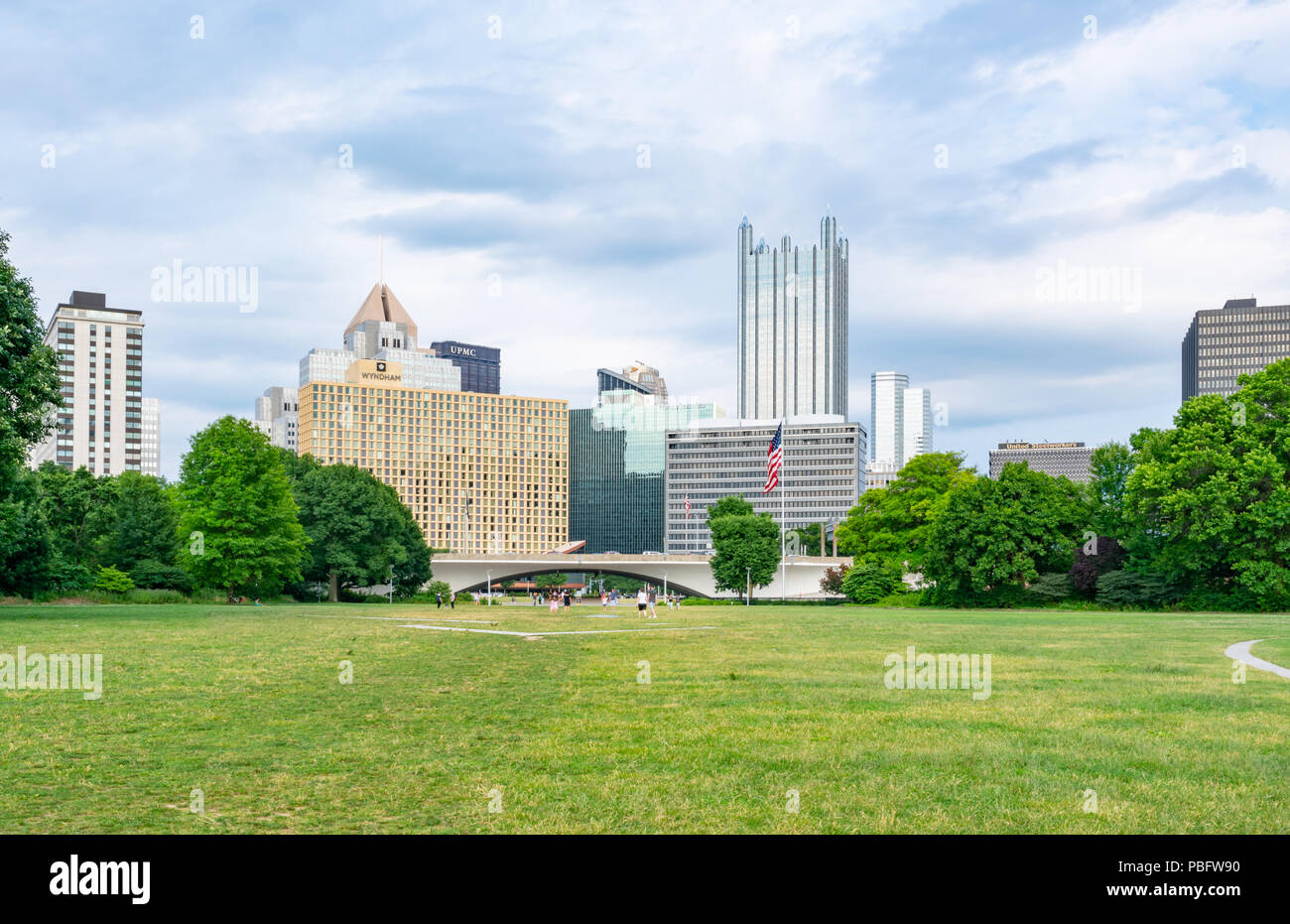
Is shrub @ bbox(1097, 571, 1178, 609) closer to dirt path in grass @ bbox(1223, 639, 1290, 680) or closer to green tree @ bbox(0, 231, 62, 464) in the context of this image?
dirt path in grass @ bbox(1223, 639, 1290, 680)

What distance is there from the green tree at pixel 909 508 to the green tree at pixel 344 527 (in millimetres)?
40129

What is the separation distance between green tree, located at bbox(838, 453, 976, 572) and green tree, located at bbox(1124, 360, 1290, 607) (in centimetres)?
2103

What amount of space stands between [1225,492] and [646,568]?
75.7 m

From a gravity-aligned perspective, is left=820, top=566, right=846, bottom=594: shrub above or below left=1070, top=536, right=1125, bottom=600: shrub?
below

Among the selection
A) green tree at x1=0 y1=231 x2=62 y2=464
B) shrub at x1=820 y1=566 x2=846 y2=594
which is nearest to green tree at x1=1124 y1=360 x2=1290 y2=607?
shrub at x1=820 y1=566 x2=846 y2=594

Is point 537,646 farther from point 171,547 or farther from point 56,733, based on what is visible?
point 171,547

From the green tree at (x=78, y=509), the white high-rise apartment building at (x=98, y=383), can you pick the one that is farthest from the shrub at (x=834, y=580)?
the white high-rise apartment building at (x=98, y=383)

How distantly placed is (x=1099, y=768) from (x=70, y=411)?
208 m

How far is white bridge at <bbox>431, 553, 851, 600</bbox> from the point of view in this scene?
118 metres

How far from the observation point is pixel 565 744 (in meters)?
11.4
